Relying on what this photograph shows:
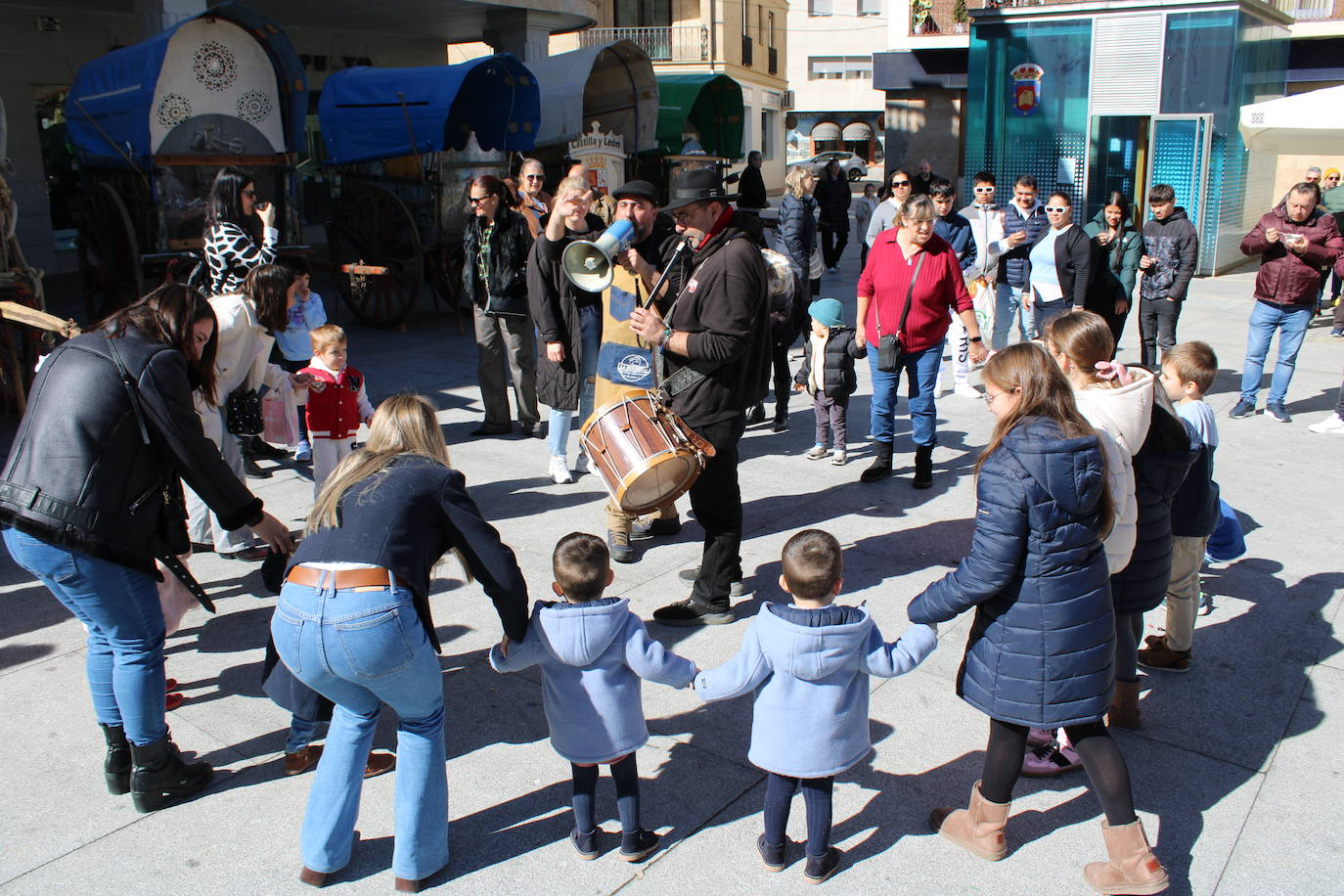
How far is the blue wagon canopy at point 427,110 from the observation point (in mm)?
10938

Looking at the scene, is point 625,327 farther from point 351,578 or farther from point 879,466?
point 351,578

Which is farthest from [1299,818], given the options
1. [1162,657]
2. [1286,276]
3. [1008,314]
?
[1008,314]

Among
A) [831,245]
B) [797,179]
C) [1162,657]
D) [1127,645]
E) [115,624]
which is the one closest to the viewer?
[115,624]

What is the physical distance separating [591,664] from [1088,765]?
1.37 meters

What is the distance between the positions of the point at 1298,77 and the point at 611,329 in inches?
742

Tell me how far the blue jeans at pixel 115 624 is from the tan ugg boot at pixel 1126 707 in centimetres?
309

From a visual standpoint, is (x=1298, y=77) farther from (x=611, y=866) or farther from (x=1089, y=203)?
(x=611, y=866)

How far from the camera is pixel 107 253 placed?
1011 centimetres

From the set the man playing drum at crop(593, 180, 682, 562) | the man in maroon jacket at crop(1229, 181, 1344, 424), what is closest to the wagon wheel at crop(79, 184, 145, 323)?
the man playing drum at crop(593, 180, 682, 562)

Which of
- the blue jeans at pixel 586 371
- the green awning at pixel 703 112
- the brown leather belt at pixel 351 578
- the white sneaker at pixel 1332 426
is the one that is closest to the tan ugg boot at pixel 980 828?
the brown leather belt at pixel 351 578

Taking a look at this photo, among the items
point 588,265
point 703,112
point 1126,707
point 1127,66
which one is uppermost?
point 1127,66

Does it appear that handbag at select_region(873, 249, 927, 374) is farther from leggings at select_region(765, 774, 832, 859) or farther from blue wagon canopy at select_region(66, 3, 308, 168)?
blue wagon canopy at select_region(66, 3, 308, 168)

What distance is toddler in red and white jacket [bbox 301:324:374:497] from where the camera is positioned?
210 inches

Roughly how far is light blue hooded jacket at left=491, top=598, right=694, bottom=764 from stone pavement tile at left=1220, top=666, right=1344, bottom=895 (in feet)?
5.47
